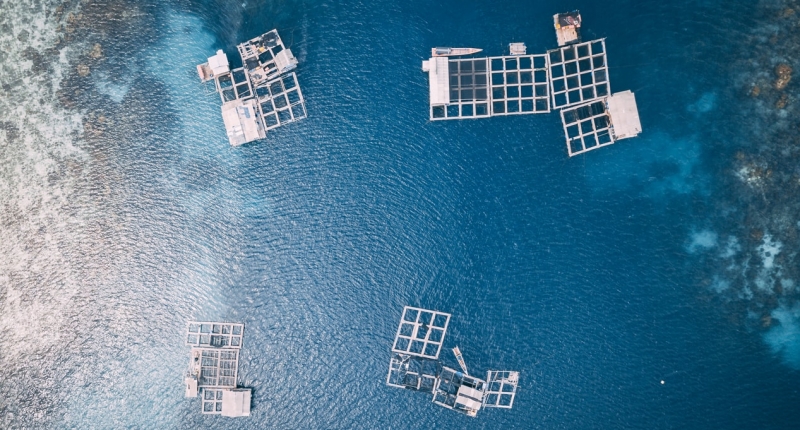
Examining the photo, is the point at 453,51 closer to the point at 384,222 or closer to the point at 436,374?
the point at 384,222

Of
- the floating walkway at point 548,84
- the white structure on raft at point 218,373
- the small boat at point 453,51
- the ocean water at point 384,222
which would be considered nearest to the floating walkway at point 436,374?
the ocean water at point 384,222

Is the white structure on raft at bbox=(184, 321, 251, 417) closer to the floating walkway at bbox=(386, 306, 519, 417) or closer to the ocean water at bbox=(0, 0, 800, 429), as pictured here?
the ocean water at bbox=(0, 0, 800, 429)

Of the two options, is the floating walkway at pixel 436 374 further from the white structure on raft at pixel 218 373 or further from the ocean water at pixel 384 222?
the white structure on raft at pixel 218 373

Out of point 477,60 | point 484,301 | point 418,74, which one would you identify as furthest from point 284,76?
point 484,301

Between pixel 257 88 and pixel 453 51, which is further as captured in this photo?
pixel 257 88

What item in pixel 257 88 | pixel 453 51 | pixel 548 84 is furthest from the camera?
pixel 257 88

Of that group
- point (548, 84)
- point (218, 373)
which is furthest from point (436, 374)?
point (548, 84)
